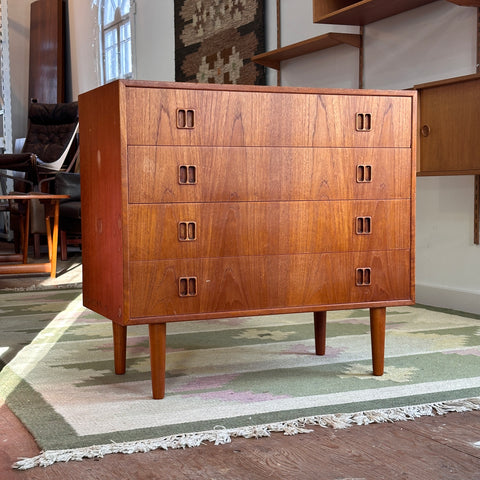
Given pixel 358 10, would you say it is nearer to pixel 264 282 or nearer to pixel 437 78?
pixel 437 78

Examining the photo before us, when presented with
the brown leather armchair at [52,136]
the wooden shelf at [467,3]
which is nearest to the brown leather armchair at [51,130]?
the brown leather armchair at [52,136]

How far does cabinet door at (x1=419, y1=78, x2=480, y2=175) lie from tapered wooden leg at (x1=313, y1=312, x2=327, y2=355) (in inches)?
38.5

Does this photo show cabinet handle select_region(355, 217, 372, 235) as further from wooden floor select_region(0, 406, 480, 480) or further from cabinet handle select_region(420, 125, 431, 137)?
cabinet handle select_region(420, 125, 431, 137)

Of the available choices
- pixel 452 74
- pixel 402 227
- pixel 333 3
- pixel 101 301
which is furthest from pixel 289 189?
pixel 333 3

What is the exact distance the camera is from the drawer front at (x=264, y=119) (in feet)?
6.11

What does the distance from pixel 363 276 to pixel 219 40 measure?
11.4 feet

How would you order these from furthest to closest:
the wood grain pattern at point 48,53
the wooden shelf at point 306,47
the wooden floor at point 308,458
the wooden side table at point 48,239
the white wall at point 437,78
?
the wood grain pattern at point 48,53 < the wooden side table at point 48,239 < the wooden shelf at point 306,47 < the white wall at point 437,78 < the wooden floor at point 308,458

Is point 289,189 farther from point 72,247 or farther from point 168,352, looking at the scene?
point 72,247

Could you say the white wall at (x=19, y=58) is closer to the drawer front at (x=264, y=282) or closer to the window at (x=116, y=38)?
the window at (x=116, y=38)

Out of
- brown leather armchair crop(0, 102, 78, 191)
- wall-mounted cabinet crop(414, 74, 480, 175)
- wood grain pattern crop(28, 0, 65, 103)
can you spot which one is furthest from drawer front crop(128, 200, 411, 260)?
wood grain pattern crop(28, 0, 65, 103)

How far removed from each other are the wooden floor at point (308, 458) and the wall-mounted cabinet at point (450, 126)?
150cm

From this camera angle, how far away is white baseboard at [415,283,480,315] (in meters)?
3.32

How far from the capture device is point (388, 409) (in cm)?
182

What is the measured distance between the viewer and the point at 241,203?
198 cm
